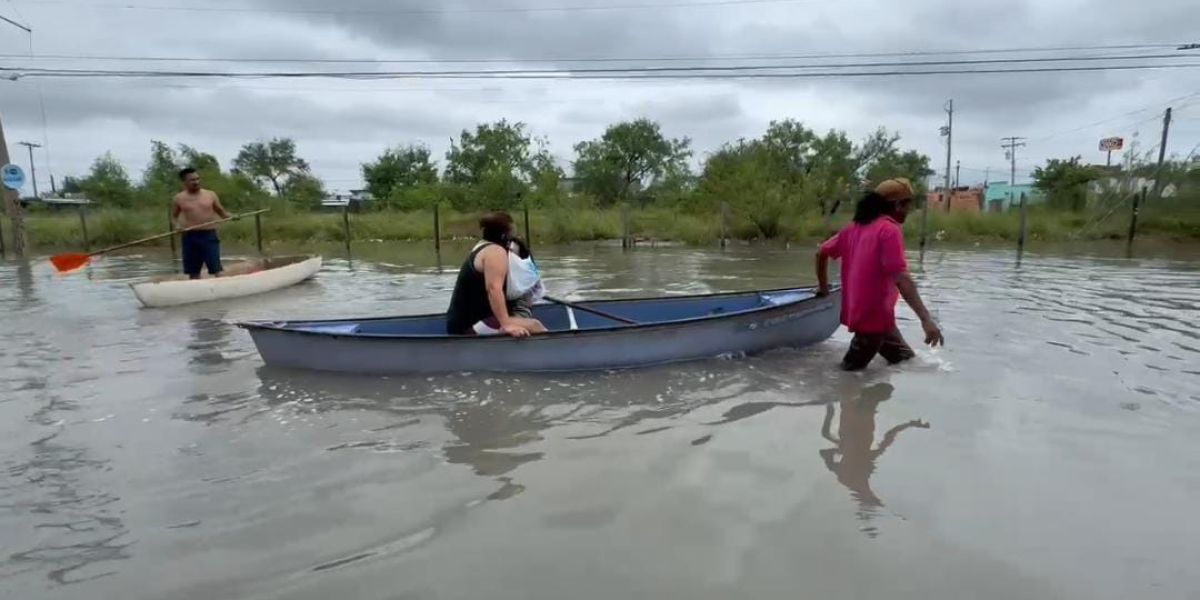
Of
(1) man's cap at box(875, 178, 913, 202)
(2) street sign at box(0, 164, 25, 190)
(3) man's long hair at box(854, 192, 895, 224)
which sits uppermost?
(2) street sign at box(0, 164, 25, 190)

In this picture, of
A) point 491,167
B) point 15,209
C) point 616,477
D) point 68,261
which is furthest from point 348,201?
point 616,477

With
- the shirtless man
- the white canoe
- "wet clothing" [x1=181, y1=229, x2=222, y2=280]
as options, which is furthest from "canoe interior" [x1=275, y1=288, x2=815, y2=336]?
"wet clothing" [x1=181, y1=229, x2=222, y2=280]

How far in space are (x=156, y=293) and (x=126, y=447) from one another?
6142 mm

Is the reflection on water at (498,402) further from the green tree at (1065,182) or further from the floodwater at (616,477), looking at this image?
the green tree at (1065,182)

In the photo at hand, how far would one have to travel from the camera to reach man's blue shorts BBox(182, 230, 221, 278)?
10164 millimetres

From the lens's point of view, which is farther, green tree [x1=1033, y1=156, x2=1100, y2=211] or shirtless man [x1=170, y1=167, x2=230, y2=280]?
green tree [x1=1033, y1=156, x2=1100, y2=211]

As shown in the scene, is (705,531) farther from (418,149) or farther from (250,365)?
(418,149)

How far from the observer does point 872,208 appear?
5.59 meters

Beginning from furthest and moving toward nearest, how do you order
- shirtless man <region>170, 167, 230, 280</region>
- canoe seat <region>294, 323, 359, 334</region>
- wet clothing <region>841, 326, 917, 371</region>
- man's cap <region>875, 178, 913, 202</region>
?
shirtless man <region>170, 167, 230, 280</region>
canoe seat <region>294, 323, 359, 334</region>
wet clothing <region>841, 326, 917, 371</region>
man's cap <region>875, 178, 913, 202</region>

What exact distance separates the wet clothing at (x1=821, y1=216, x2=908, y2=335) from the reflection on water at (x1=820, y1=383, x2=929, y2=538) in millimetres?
544

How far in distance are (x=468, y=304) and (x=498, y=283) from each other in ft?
1.49

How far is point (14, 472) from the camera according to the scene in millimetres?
4129

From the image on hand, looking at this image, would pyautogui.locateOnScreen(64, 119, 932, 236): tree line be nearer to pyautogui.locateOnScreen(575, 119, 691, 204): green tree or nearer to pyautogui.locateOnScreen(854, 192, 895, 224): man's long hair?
pyautogui.locateOnScreen(575, 119, 691, 204): green tree

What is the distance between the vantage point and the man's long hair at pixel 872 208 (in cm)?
553
